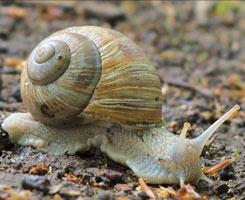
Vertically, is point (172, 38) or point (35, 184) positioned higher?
point (172, 38)

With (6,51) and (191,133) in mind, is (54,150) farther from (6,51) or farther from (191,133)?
(6,51)

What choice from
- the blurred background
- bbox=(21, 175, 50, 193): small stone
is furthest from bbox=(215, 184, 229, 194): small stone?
the blurred background

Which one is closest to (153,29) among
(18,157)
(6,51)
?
(6,51)

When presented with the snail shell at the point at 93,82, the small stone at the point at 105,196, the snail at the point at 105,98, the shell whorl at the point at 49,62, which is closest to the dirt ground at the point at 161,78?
the small stone at the point at 105,196

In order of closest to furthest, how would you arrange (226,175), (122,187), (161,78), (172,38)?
(122,187)
(226,175)
(161,78)
(172,38)

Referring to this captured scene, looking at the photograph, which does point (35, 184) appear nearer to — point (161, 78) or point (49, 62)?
point (49, 62)

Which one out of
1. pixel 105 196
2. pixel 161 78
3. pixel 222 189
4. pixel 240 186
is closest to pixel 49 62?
pixel 105 196
